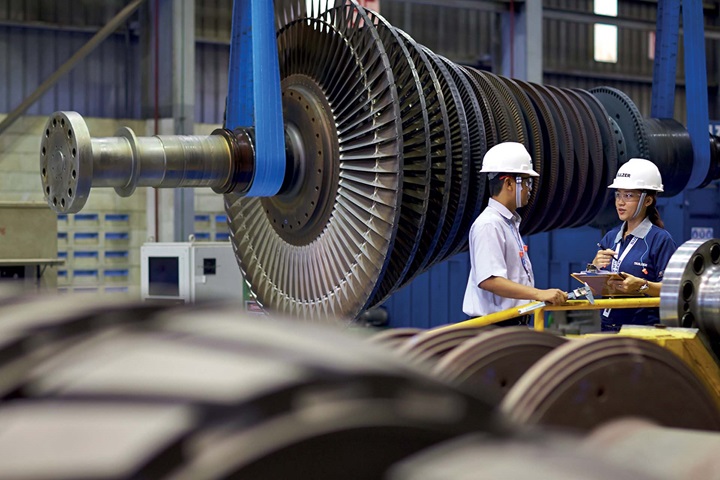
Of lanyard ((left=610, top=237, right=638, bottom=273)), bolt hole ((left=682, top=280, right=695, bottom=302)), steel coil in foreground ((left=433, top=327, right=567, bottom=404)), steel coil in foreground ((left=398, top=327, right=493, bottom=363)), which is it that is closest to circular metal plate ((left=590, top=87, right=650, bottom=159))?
lanyard ((left=610, top=237, right=638, bottom=273))

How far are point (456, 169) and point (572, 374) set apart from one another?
84.9 inches

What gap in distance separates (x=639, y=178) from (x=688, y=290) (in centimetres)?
140

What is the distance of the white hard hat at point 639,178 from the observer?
356 centimetres

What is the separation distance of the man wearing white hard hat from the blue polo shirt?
38 cm

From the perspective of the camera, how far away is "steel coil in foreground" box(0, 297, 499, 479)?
338mm

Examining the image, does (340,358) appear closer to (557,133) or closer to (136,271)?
(557,133)

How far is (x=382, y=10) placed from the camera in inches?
401

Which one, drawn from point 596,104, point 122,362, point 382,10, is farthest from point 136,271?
point 122,362

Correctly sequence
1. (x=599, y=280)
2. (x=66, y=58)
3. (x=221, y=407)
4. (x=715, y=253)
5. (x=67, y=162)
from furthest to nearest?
(x=66, y=58) → (x=599, y=280) → (x=67, y=162) → (x=715, y=253) → (x=221, y=407)

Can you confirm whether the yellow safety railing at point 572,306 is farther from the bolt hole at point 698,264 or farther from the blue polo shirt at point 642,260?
the bolt hole at point 698,264

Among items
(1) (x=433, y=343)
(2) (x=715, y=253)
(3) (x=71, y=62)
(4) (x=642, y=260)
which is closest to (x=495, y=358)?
(1) (x=433, y=343)

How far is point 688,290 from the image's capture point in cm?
224

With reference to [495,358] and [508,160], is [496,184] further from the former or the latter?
[495,358]

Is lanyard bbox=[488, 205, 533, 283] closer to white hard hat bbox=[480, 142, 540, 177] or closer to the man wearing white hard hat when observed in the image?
the man wearing white hard hat
